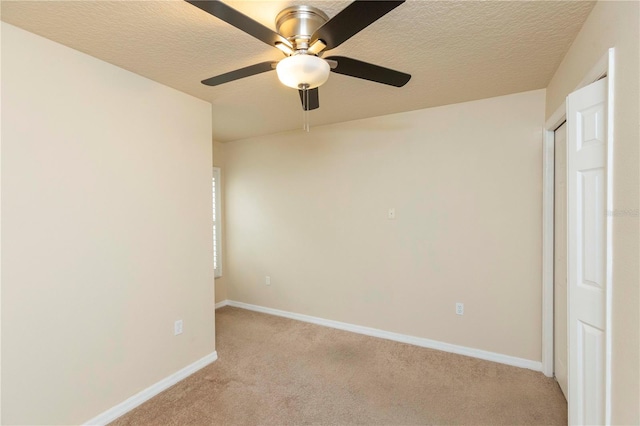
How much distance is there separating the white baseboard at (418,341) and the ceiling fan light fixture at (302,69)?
2802 millimetres

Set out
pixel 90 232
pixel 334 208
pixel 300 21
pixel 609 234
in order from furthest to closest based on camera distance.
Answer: pixel 334 208
pixel 90 232
pixel 300 21
pixel 609 234

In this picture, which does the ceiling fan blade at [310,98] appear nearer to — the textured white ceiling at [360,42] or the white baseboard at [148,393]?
the textured white ceiling at [360,42]

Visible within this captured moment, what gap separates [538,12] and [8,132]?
2898mm

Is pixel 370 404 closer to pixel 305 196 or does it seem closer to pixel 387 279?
pixel 387 279

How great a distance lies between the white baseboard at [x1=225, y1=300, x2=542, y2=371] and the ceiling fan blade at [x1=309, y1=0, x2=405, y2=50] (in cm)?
291

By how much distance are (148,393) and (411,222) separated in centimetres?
276

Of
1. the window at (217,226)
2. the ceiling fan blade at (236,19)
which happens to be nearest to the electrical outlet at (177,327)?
the window at (217,226)

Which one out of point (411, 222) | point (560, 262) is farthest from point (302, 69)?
point (560, 262)

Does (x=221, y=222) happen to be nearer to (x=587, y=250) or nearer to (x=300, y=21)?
(x=300, y=21)

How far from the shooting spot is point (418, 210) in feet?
10.1

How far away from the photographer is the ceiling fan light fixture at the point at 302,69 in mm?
1301

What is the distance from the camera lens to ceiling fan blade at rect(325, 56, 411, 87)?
1.48 meters

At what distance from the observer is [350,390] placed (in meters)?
2.36

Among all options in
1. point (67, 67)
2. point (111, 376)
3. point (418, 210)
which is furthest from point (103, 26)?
point (418, 210)
